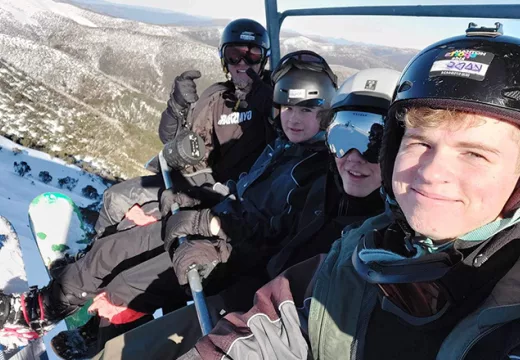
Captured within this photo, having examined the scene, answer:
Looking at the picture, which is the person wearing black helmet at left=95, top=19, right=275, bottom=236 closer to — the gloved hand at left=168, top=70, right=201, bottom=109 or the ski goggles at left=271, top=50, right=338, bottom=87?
the gloved hand at left=168, top=70, right=201, bottom=109

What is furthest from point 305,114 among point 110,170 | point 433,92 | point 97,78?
point 97,78

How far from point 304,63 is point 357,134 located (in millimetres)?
1129

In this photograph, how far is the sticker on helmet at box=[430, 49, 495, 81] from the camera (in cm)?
131

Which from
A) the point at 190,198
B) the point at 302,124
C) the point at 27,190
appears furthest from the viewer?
the point at 27,190

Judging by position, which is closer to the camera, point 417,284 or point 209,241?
point 417,284

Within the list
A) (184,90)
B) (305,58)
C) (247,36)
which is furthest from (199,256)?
(247,36)

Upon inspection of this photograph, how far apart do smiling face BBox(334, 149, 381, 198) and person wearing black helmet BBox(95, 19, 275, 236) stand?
1.62 meters

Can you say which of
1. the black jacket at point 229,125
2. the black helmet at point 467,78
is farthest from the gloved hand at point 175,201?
the black helmet at point 467,78

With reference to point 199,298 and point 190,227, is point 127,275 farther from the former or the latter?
point 199,298

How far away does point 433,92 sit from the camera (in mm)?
1340

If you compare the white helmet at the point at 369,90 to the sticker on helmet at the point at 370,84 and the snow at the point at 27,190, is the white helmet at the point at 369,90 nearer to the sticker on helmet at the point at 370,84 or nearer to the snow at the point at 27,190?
the sticker on helmet at the point at 370,84

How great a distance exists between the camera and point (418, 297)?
1.25m

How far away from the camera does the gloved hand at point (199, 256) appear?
254 cm

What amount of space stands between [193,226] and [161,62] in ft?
194
